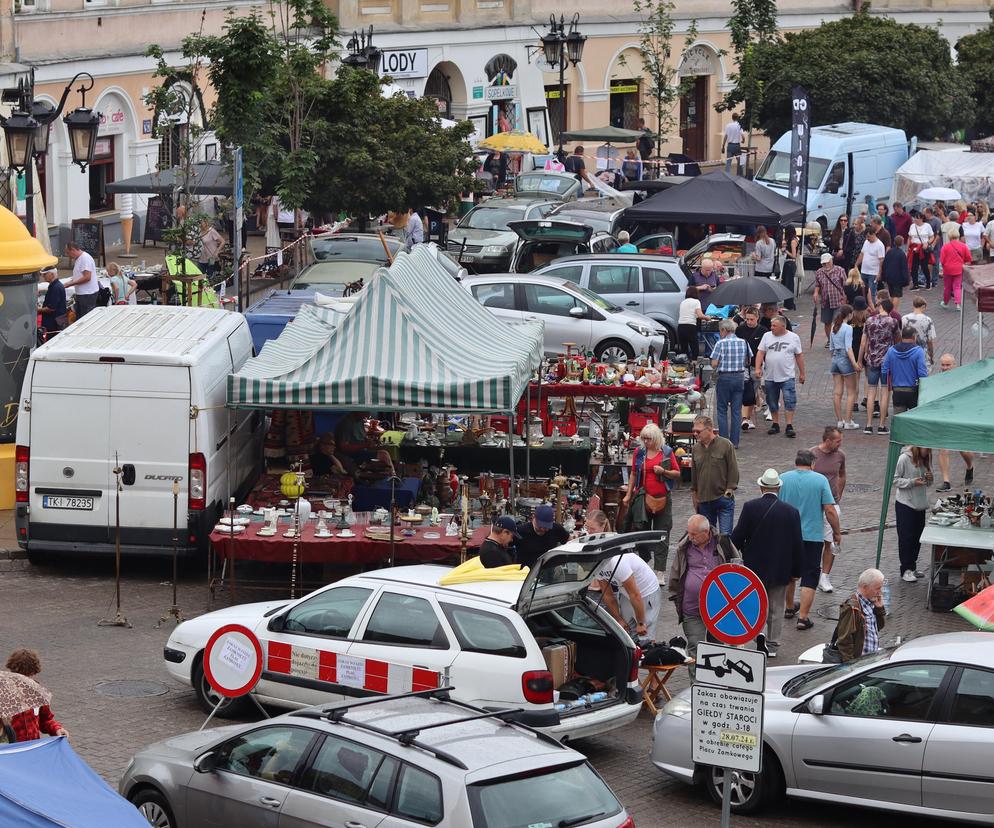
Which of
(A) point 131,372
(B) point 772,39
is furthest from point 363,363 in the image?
(B) point 772,39

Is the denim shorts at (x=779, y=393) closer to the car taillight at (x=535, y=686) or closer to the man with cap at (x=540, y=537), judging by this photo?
the man with cap at (x=540, y=537)

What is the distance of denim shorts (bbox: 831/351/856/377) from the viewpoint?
2303cm

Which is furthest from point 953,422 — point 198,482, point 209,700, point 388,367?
point 209,700

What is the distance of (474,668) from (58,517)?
19.3ft

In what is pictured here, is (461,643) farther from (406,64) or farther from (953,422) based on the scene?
(406,64)

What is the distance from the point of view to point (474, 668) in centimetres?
1195

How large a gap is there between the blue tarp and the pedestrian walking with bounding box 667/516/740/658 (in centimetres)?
607

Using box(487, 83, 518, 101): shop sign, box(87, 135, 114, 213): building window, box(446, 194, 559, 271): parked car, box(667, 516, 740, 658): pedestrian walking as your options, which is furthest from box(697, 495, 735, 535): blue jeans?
box(487, 83, 518, 101): shop sign

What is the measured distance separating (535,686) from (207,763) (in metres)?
2.58

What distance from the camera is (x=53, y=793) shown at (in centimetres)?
851

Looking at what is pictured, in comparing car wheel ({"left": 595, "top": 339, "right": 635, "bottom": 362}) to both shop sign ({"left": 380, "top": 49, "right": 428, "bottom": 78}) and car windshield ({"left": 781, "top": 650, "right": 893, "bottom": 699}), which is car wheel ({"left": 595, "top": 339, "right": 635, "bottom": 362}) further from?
shop sign ({"left": 380, "top": 49, "right": 428, "bottom": 78})

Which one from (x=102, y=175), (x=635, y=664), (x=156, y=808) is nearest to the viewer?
(x=156, y=808)

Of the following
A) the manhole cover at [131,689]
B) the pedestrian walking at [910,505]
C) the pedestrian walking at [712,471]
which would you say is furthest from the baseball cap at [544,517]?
the pedestrian walking at [910,505]

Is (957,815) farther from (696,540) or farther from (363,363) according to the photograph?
(363,363)
